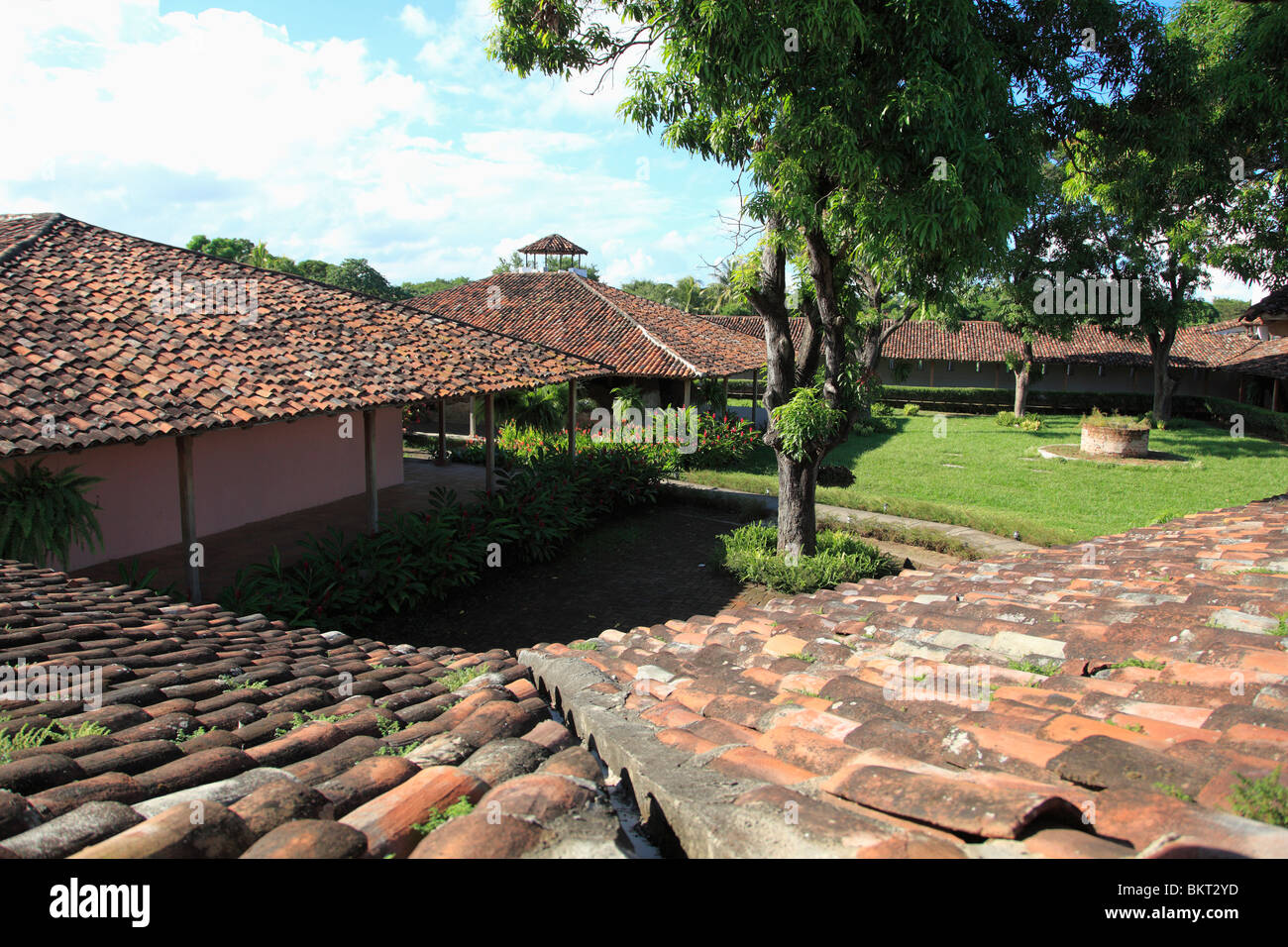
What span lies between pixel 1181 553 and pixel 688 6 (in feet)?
24.9

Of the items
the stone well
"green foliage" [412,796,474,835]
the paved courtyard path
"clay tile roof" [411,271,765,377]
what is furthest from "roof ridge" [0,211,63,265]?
the stone well

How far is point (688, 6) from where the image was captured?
351 inches

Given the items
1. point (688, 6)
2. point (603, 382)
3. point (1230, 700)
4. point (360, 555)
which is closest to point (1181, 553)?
point (1230, 700)

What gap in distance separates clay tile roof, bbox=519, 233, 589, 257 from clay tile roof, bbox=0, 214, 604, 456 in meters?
20.4

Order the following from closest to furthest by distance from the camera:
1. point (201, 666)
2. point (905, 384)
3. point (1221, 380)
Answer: point (201, 666) → point (1221, 380) → point (905, 384)

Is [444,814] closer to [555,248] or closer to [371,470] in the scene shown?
[371,470]

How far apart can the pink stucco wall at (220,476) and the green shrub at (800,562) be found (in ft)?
25.7

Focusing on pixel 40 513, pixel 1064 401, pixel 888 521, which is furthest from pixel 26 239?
pixel 1064 401

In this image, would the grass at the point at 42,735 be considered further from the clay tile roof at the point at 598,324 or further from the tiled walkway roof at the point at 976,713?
the clay tile roof at the point at 598,324

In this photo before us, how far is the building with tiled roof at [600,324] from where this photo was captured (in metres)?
25.5

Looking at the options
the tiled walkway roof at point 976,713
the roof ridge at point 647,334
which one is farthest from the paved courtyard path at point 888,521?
the tiled walkway roof at point 976,713

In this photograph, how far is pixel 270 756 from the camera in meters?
2.73

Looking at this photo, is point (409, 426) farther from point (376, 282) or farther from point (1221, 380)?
point (376, 282)

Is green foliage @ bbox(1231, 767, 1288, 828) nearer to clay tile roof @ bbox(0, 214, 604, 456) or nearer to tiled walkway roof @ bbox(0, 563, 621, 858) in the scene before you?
tiled walkway roof @ bbox(0, 563, 621, 858)
